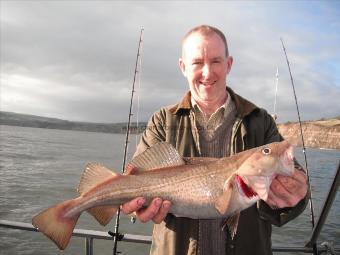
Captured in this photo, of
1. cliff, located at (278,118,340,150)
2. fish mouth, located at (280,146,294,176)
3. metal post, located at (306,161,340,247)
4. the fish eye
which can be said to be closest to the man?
fish mouth, located at (280,146,294,176)

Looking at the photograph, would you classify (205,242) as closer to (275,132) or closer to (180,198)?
(180,198)

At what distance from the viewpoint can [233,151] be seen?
4008 mm

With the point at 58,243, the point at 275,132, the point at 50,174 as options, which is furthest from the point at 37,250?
the point at 50,174

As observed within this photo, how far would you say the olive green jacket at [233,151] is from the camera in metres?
3.82

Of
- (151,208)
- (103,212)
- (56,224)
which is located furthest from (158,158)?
(56,224)

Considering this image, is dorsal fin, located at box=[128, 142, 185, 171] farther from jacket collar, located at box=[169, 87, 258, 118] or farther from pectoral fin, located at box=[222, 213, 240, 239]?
pectoral fin, located at box=[222, 213, 240, 239]

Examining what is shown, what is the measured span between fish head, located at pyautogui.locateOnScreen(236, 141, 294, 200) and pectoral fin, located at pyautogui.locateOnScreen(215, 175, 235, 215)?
0.44 feet

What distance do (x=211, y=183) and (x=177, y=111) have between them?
3.34ft

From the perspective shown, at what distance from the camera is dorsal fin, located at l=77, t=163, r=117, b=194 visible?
3.87 metres

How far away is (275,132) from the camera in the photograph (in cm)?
417

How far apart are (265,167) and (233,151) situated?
0.67m

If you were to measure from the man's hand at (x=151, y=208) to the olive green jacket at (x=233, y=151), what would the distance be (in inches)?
12.3

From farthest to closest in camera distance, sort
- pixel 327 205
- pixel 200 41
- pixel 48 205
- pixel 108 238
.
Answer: pixel 48 205, pixel 108 238, pixel 327 205, pixel 200 41

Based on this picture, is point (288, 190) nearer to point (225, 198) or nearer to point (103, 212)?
point (225, 198)
